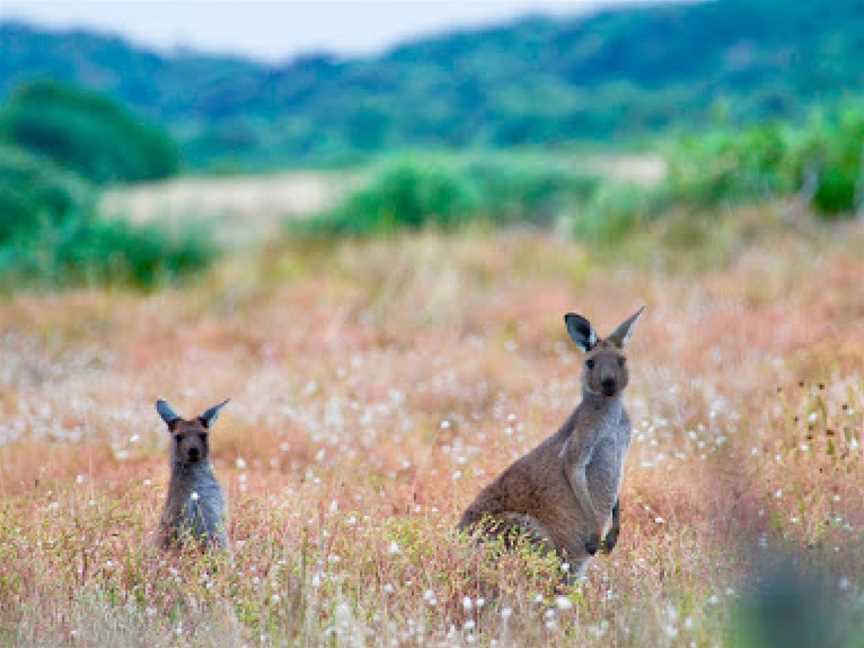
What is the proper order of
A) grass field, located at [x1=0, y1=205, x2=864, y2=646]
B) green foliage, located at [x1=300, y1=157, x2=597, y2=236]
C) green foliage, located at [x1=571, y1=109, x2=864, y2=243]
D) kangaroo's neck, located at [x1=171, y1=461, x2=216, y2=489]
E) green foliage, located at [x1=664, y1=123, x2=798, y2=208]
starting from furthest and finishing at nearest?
green foliage, located at [x1=300, y1=157, x2=597, y2=236] → green foliage, located at [x1=664, y1=123, x2=798, y2=208] → green foliage, located at [x1=571, y1=109, x2=864, y2=243] → kangaroo's neck, located at [x1=171, y1=461, x2=216, y2=489] → grass field, located at [x1=0, y1=205, x2=864, y2=646]

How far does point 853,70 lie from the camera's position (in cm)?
4619

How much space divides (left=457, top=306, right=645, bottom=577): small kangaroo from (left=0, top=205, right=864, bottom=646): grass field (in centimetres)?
18

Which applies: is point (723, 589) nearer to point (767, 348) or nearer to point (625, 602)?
point (625, 602)

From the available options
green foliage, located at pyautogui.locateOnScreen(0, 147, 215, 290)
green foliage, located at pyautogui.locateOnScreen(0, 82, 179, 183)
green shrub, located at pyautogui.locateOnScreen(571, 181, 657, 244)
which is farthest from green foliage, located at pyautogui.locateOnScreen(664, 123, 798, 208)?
green foliage, located at pyautogui.locateOnScreen(0, 82, 179, 183)

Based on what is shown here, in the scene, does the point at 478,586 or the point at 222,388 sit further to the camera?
the point at 222,388

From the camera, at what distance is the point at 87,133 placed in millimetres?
36375

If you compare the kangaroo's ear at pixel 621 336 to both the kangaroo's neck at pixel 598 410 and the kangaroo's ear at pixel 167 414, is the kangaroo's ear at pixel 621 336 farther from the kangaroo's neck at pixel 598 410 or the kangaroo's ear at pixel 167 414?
the kangaroo's ear at pixel 167 414

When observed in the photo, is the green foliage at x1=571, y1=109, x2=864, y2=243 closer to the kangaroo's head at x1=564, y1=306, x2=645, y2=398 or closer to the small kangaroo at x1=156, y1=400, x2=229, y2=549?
the kangaroo's head at x1=564, y1=306, x2=645, y2=398

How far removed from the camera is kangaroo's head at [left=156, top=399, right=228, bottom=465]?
225 inches

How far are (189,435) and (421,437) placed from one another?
282 cm

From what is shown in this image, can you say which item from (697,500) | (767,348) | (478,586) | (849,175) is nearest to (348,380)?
(767,348)

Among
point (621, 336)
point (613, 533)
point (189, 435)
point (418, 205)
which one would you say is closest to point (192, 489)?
point (189, 435)

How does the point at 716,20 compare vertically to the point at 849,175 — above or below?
above

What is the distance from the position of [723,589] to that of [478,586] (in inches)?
40.3
